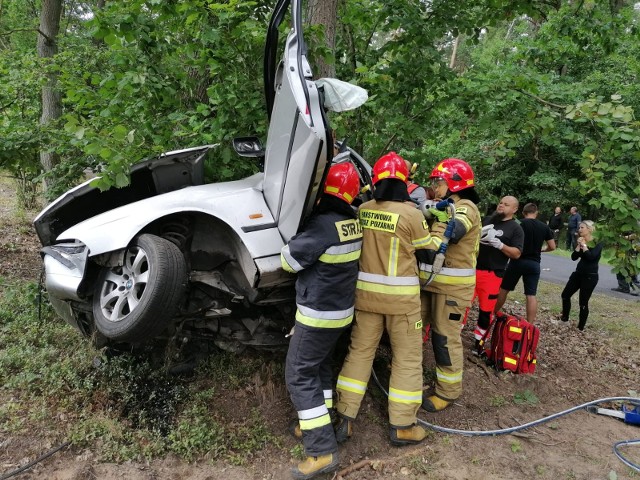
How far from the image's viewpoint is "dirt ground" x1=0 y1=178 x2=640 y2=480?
2938 millimetres

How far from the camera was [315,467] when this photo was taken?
9.80 feet

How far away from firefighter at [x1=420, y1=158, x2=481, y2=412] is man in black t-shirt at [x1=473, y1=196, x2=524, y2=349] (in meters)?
1.14

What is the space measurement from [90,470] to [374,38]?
502cm

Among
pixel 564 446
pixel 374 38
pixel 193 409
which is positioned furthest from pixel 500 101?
pixel 193 409

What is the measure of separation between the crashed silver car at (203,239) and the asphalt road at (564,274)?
8.62 meters

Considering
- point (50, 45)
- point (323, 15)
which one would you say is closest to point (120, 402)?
point (323, 15)

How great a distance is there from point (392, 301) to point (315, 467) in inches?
48.0

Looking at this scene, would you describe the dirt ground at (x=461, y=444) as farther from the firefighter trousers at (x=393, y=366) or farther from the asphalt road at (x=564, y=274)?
the asphalt road at (x=564, y=274)

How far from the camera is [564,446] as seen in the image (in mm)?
3574

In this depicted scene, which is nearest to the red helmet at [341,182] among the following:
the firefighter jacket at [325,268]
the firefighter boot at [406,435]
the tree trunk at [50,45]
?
the firefighter jacket at [325,268]

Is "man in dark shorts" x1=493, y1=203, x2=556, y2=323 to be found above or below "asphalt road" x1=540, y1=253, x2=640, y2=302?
above

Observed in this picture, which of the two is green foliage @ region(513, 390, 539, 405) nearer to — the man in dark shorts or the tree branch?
the man in dark shorts

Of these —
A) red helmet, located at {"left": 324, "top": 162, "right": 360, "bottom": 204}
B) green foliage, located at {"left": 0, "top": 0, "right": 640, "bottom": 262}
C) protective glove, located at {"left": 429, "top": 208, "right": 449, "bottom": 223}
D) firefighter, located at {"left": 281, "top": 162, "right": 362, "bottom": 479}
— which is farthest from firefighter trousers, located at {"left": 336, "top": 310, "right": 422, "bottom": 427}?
green foliage, located at {"left": 0, "top": 0, "right": 640, "bottom": 262}

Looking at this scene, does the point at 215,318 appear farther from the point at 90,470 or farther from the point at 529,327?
the point at 529,327
